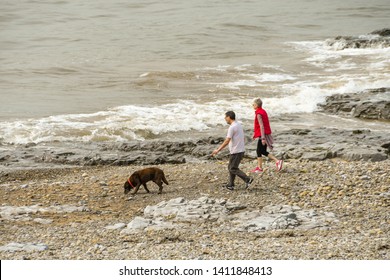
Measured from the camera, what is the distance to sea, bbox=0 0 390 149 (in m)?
21.3

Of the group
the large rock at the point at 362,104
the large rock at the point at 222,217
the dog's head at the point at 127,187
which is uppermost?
the large rock at the point at 222,217

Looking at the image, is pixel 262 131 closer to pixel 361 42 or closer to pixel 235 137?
pixel 235 137

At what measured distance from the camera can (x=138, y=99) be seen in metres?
25.3

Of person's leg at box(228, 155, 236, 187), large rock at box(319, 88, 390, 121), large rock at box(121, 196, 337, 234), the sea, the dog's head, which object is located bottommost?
the sea

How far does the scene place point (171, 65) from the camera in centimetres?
3322

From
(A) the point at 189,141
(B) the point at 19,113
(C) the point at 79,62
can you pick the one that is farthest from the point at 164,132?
(C) the point at 79,62

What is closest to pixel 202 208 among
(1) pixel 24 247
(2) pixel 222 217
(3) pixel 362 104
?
(2) pixel 222 217

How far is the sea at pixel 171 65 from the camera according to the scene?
21.3 m

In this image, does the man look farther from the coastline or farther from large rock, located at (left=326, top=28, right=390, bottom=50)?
large rock, located at (left=326, top=28, right=390, bottom=50)

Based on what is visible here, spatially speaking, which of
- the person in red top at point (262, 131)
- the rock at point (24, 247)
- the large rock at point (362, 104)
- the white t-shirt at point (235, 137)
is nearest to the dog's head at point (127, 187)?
the white t-shirt at point (235, 137)

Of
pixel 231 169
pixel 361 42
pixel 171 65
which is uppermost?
pixel 231 169

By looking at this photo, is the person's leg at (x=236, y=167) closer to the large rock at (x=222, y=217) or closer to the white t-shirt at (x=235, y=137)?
the white t-shirt at (x=235, y=137)

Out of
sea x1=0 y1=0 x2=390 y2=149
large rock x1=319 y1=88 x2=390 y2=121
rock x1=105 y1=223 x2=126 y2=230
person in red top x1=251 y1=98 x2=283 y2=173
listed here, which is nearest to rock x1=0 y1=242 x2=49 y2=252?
rock x1=105 y1=223 x2=126 y2=230

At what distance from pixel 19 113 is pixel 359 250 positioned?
16.7 meters
